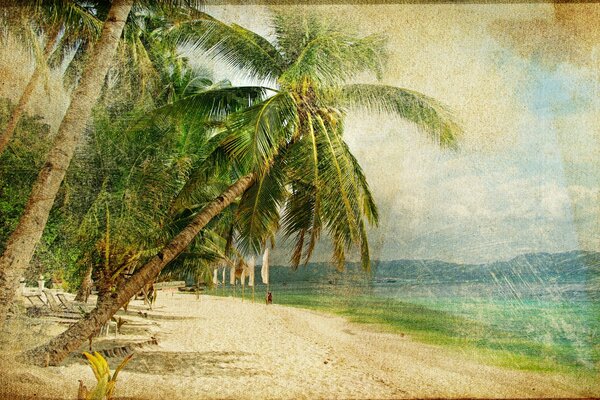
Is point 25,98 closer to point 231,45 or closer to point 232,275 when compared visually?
point 231,45

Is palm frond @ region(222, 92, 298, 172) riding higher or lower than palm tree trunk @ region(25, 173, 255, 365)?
higher

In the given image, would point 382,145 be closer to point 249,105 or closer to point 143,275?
point 249,105

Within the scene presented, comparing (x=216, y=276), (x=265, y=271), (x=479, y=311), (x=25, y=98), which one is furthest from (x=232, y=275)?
(x=25, y=98)

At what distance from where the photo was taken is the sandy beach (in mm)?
3459

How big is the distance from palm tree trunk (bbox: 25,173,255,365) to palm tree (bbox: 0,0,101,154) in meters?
1.27

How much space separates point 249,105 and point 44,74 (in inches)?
51.2

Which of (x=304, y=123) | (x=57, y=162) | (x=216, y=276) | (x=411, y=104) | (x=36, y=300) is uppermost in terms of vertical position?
(x=411, y=104)

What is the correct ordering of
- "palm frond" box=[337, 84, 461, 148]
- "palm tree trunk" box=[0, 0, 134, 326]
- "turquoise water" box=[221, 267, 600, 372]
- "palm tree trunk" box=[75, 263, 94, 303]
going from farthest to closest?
"palm frond" box=[337, 84, 461, 148] < "turquoise water" box=[221, 267, 600, 372] < "palm tree trunk" box=[75, 263, 94, 303] < "palm tree trunk" box=[0, 0, 134, 326]

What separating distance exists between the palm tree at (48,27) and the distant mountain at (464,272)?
6.35 feet

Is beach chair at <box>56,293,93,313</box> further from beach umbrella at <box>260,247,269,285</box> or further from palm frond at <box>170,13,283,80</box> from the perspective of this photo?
palm frond at <box>170,13,283,80</box>

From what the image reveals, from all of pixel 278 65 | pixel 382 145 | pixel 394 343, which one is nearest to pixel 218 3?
pixel 278 65

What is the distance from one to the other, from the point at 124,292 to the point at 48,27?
1749 mm

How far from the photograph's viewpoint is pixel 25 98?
3.58m

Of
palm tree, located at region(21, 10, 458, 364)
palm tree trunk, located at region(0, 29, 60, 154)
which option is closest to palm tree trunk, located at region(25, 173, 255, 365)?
palm tree, located at region(21, 10, 458, 364)
